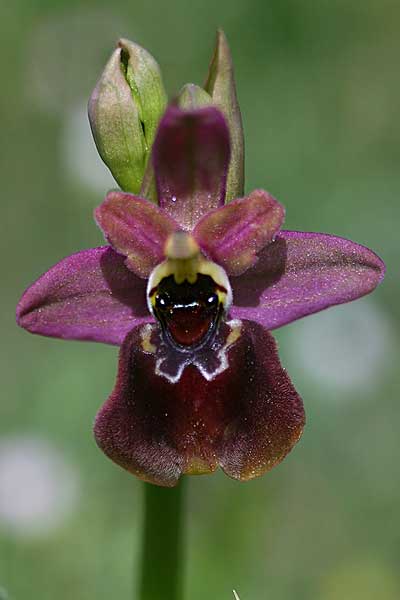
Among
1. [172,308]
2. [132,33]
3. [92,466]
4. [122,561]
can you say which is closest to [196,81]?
[132,33]

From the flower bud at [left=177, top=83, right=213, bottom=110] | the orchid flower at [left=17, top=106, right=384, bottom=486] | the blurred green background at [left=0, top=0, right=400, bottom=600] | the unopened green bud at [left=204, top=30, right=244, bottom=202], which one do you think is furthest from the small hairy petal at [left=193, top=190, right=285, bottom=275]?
the blurred green background at [left=0, top=0, right=400, bottom=600]

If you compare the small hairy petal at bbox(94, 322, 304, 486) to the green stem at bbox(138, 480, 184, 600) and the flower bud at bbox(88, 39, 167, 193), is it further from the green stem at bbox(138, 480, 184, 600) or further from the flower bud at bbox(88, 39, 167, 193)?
the flower bud at bbox(88, 39, 167, 193)

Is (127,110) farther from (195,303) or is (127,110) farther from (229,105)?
(195,303)

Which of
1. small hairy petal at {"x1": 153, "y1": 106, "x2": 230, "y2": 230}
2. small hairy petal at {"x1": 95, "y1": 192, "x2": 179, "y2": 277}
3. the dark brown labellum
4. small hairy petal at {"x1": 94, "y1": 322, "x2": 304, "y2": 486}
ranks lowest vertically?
small hairy petal at {"x1": 94, "y1": 322, "x2": 304, "y2": 486}

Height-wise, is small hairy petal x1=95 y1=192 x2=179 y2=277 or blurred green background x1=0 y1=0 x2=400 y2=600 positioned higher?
small hairy petal x1=95 y1=192 x2=179 y2=277

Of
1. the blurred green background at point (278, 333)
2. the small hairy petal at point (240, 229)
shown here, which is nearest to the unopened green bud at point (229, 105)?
the small hairy petal at point (240, 229)

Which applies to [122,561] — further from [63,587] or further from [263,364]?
[263,364]

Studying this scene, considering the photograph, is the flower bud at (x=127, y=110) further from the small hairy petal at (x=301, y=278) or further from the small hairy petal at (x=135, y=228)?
the small hairy petal at (x=301, y=278)
